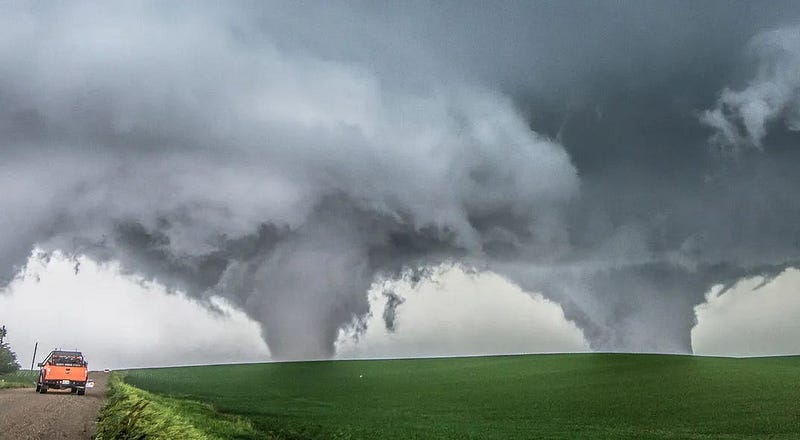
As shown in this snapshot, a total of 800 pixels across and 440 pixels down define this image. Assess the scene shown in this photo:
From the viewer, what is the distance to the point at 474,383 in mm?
80312

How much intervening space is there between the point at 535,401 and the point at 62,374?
3859 centimetres

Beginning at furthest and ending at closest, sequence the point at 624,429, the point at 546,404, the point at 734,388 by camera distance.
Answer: the point at 734,388 → the point at 546,404 → the point at 624,429

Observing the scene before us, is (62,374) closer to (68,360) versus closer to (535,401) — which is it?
(68,360)

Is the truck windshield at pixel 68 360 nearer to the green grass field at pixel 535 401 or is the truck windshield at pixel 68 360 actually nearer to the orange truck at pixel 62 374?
the orange truck at pixel 62 374

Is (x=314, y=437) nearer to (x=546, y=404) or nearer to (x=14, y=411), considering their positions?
(x=14, y=411)

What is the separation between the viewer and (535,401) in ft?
192

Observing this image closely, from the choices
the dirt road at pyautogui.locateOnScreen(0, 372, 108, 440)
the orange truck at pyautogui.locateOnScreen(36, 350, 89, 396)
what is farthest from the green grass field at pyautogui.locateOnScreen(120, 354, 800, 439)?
the orange truck at pyautogui.locateOnScreen(36, 350, 89, 396)

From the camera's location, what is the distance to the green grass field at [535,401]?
121 ft

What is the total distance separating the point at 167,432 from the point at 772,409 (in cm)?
4258

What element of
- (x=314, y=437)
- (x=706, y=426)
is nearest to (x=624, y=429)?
(x=706, y=426)

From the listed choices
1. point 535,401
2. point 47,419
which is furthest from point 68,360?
point 535,401

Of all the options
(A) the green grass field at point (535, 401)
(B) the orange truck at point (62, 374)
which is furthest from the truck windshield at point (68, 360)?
(A) the green grass field at point (535, 401)

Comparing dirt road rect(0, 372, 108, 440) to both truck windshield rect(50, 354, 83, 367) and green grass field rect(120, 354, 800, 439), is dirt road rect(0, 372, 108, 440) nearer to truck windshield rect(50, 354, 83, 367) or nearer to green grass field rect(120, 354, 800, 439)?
green grass field rect(120, 354, 800, 439)

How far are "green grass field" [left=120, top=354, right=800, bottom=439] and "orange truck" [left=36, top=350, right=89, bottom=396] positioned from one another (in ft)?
35.3
